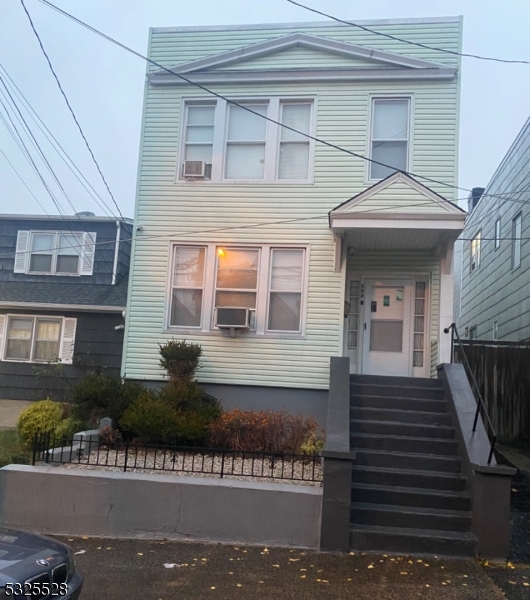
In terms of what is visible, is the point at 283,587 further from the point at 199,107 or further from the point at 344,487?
the point at 199,107

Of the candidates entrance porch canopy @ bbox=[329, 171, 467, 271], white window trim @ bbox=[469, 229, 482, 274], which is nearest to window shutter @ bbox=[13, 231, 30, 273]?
entrance porch canopy @ bbox=[329, 171, 467, 271]

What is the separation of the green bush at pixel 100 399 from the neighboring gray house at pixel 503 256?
30.3 feet

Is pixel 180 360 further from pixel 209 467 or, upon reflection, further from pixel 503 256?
pixel 503 256

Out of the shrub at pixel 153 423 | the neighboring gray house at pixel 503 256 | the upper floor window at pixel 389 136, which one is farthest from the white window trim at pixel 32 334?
the neighboring gray house at pixel 503 256

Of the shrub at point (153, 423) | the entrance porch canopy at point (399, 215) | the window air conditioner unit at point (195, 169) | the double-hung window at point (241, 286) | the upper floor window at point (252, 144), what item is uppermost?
the upper floor window at point (252, 144)

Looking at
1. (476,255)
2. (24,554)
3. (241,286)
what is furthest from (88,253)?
(476,255)

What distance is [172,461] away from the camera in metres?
7.55

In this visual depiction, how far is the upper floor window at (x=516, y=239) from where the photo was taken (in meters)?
14.8

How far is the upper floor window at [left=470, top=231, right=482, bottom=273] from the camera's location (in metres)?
20.3

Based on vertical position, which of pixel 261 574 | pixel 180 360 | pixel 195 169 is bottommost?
pixel 261 574

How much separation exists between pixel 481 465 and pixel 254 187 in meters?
6.27

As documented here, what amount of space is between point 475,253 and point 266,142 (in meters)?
12.6

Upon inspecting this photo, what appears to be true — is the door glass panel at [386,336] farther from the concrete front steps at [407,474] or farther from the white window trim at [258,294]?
the concrete front steps at [407,474]

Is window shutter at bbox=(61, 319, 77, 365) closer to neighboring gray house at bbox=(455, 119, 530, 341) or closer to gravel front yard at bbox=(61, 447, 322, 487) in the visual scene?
gravel front yard at bbox=(61, 447, 322, 487)
